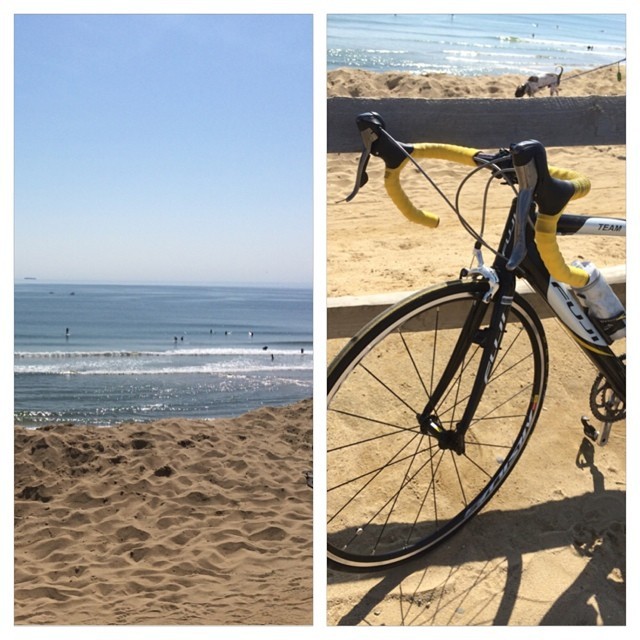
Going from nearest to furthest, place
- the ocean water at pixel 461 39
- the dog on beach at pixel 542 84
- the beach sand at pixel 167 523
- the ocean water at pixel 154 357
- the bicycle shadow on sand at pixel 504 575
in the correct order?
the bicycle shadow on sand at pixel 504 575 → the ocean water at pixel 461 39 → the beach sand at pixel 167 523 → the dog on beach at pixel 542 84 → the ocean water at pixel 154 357

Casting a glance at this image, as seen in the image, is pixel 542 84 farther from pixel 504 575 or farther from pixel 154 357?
pixel 154 357

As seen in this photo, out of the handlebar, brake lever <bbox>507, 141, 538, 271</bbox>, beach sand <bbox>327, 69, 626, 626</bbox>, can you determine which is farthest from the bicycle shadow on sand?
brake lever <bbox>507, 141, 538, 271</bbox>

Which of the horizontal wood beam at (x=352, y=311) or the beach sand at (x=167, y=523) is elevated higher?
the horizontal wood beam at (x=352, y=311)

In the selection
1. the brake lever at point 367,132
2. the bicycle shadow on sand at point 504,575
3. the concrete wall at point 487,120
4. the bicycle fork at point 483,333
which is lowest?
the bicycle shadow on sand at point 504,575

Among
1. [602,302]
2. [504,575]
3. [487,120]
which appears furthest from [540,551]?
[487,120]

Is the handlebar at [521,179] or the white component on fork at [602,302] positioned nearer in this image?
the handlebar at [521,179]

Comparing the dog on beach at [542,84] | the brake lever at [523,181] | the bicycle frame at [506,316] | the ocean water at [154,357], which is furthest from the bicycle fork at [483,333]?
the ocean water at [154,357]

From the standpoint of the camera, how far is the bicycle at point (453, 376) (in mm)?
1447

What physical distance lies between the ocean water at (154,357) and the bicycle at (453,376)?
2.79 m

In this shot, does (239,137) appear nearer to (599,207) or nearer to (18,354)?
(599,207)

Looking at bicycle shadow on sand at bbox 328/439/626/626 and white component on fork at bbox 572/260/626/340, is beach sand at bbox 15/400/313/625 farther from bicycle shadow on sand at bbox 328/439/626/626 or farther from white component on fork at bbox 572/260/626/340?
white component on fork at bbox 572/260/626/340

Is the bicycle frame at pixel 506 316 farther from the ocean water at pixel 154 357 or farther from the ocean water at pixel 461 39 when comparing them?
the ocean water at pixel 154 357

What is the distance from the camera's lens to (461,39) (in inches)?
118

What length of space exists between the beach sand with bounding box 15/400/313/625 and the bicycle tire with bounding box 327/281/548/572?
0.81 metres
